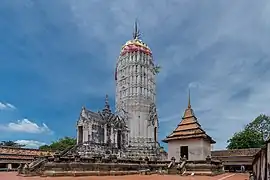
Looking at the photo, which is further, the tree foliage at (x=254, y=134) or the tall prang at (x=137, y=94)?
the tall prang at (x=137, y=94)

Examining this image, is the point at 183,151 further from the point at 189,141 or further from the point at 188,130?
the point at 188,130

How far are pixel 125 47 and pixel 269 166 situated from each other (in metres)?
50.1

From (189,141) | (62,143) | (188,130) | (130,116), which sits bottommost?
(62,143)

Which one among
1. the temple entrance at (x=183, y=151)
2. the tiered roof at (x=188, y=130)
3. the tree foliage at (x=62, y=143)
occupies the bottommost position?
the tree foliage at (x=62, y=143)

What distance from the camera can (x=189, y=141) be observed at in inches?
1097

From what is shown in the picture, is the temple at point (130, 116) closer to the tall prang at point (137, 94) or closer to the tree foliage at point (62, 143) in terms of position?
the tall prang at point (137, 94)

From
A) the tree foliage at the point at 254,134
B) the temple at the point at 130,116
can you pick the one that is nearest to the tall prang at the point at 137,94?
the temple at the point at 130,116

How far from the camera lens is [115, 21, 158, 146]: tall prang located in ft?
168

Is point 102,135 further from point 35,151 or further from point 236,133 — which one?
point 236,133

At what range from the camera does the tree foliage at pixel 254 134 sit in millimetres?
48000

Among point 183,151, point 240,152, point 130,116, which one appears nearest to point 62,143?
point 130,116

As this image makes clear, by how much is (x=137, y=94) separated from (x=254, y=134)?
2120cm

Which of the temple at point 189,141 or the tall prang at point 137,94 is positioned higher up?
the tall prang at point 137,94

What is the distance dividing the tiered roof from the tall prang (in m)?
20.0
